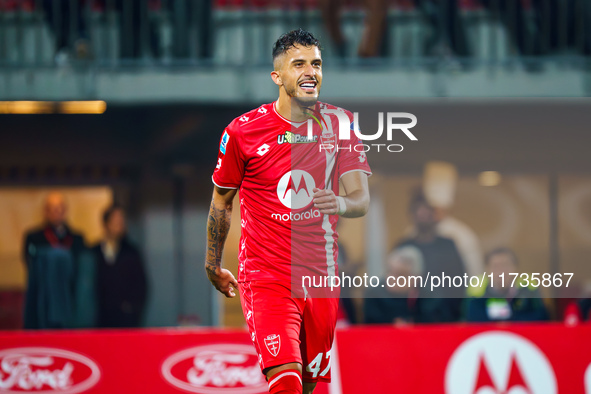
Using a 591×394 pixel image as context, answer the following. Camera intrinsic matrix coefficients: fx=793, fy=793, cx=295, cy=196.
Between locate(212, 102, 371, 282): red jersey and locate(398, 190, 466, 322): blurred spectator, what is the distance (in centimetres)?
319

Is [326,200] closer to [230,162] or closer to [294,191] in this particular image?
[294,191]

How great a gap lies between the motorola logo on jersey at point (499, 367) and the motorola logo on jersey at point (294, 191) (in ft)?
9.82

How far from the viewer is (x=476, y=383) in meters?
6.55

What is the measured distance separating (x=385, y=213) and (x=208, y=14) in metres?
3.16

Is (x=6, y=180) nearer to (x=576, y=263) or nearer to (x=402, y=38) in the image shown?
(x=402, y=38)

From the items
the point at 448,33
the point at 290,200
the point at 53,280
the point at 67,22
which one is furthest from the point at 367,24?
the point at 290,200

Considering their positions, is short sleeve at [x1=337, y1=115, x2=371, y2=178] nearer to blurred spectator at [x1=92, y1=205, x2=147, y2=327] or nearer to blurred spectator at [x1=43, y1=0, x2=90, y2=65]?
blurred spectator at [x1=92, y1=205, x2=147, y2=327]

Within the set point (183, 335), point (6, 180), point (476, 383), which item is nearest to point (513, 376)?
point (476, 383)

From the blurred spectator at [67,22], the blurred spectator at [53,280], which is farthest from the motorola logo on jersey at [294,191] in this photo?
the blurred spectator at [67,22]

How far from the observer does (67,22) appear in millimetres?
9219

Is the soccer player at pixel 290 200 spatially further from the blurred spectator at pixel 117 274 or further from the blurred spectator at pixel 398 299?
the blurred spectator at pixel 117 274

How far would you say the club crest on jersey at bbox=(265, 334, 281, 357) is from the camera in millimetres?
4094

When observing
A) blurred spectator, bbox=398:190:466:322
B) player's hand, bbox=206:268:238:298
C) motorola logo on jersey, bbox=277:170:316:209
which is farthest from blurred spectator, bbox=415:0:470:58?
player's hand, bbox=206:268:238:298

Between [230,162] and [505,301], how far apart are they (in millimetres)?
3788
